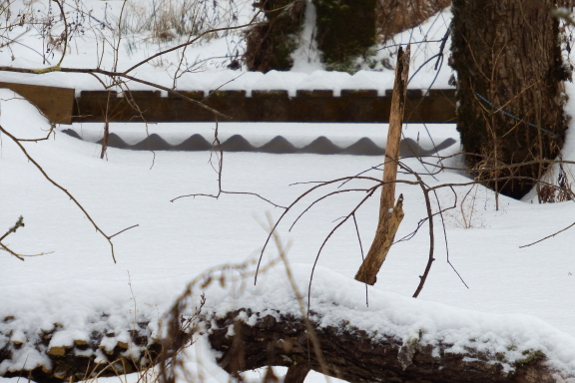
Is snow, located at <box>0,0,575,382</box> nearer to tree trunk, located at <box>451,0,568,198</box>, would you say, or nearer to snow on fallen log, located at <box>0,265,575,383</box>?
snow on fallen log, located at <box>0,265,575,383</box>

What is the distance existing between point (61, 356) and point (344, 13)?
253 inches

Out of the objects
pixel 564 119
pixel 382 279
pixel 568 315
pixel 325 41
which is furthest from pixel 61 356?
pixel 325 41

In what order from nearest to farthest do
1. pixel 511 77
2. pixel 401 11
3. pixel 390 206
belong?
1. pixel 390 206
2. pixel 511 77
3. pixel 401 11

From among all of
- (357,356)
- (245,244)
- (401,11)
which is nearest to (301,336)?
(357,356)

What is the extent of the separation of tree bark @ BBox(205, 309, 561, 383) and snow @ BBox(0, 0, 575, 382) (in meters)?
0.03

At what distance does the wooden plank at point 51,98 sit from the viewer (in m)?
5.04

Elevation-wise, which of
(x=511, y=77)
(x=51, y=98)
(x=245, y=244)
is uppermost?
(x=511, y=77)

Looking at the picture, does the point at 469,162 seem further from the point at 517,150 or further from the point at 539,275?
the point at 539,275

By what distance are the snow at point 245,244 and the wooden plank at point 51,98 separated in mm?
74

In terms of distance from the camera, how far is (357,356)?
→ 4.90 ft

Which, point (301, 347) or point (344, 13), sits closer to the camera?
point (301, 347)

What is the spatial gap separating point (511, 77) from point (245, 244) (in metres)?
2.40

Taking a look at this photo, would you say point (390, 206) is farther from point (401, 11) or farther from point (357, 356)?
point (401, 11)

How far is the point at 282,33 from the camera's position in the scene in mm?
7480
